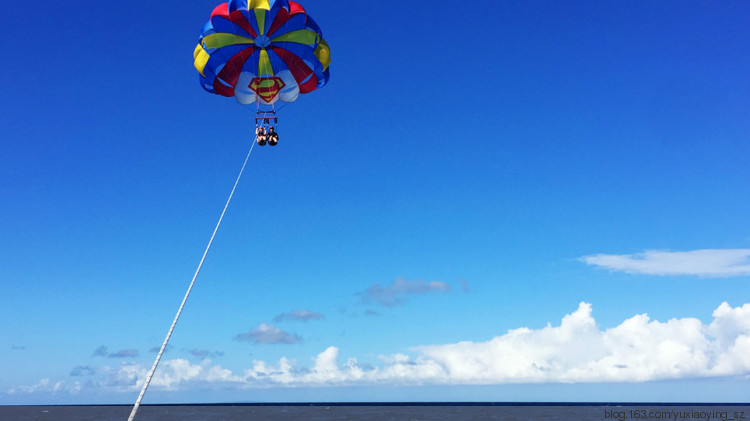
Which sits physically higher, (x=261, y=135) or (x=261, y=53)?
(x=261, y=53)

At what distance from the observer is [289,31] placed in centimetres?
3322

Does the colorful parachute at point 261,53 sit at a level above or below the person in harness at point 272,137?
above

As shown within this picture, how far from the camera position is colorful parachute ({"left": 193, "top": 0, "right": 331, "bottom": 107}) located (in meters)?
32.3

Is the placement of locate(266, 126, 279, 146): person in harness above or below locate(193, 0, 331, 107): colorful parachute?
below

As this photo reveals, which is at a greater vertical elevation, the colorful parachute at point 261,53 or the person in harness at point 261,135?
the colorful parachute at point 261,53

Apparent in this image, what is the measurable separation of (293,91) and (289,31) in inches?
162

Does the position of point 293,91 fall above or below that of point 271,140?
above

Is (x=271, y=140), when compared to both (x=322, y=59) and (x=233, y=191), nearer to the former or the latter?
(x=322, y=59)

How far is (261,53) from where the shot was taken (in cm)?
3434

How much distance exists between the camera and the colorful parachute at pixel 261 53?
106ft
